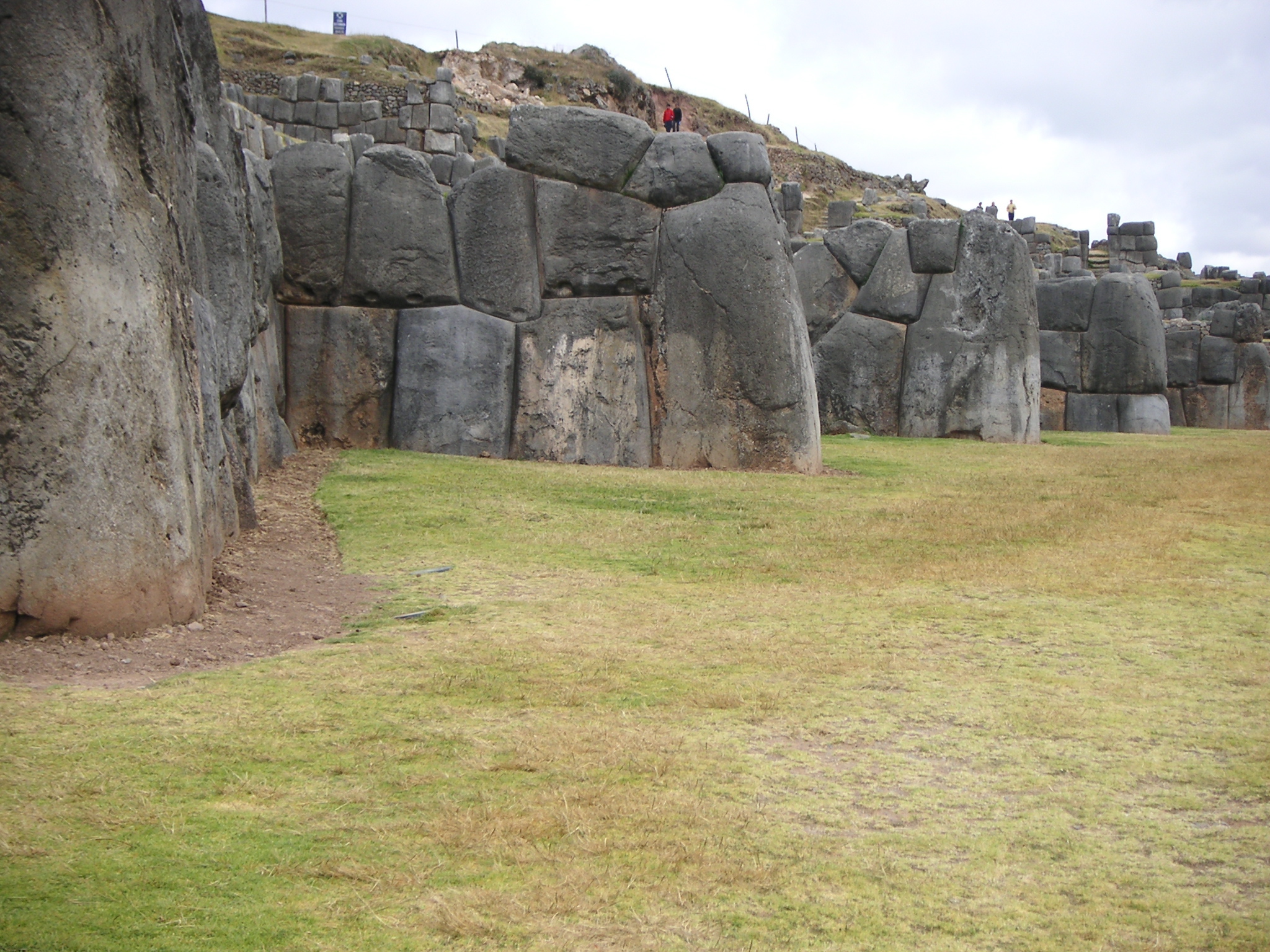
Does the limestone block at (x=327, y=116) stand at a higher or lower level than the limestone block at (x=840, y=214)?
higher

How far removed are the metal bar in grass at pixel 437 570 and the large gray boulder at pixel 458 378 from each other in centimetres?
481

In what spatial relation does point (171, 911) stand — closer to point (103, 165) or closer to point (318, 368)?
point (103, 165)

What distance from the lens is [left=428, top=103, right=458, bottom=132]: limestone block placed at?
2928 centimetres

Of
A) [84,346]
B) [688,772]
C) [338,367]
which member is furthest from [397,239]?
[688,772]

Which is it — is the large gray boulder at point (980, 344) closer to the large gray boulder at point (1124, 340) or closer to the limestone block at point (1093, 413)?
the large gray boulder at point (1124, 340)

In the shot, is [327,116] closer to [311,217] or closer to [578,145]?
[311,217]

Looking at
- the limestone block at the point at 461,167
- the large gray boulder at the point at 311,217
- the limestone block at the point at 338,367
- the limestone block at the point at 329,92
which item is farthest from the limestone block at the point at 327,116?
the limestone block at the point at 338,367

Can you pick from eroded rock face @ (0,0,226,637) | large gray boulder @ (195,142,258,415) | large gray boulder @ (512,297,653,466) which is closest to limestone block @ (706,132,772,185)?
large gray boulder @ (512,297,653,466)

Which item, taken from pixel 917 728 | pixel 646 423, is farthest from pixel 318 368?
pixel 917 728

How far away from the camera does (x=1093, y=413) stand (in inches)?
796

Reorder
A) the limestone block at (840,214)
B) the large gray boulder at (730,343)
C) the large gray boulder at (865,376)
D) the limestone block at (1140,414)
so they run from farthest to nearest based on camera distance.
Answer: the limestone block at (840,214) < the limestone block at (1140,414) < the large gray boulder at (865,376) < the large gray boulder at (730,343)

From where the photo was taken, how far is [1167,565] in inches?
269

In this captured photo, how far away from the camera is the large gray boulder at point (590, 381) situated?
11.3 meters

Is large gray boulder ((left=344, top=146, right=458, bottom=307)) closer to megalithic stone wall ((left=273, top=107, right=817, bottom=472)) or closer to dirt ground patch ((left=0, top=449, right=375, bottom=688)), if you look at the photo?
megalithic stone wall ((left=273, top=107, right=817, bottom=472))
